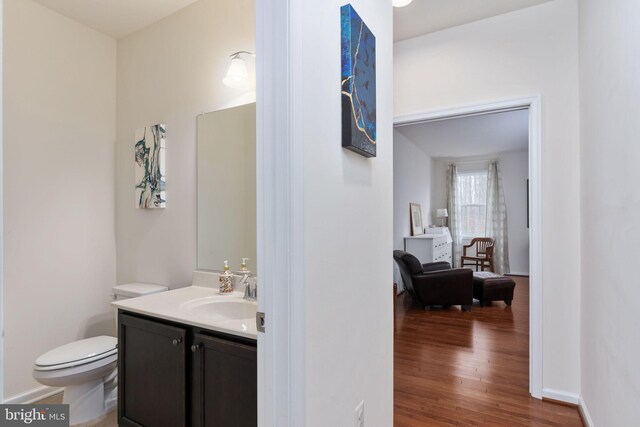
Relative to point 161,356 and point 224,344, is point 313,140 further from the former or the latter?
point 161,356

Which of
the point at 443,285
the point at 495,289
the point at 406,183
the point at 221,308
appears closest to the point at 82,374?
the point at 221,308

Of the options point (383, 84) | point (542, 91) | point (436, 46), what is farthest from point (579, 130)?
point (383, 84)

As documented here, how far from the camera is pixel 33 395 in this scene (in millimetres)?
2303

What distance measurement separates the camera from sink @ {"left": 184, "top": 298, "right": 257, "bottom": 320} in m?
1.90

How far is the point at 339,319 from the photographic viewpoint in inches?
48.5

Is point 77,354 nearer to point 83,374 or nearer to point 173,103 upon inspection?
point 83,374

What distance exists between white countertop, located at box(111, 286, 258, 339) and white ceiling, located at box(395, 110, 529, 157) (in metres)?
3.12

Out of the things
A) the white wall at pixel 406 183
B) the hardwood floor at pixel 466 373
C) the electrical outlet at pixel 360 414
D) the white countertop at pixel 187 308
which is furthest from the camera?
the white wall at pixel 406 183

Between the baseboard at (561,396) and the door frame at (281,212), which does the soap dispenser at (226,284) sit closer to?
the door frame at (281,212)

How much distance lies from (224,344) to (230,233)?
902 mm

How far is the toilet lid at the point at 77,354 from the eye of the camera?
1.86 metres

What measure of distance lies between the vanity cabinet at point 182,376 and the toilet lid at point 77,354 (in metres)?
0.23

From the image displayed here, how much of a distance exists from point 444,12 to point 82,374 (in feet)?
10.4

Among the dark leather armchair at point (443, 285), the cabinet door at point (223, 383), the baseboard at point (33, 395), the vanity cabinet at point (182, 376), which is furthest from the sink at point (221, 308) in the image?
the dark leather armchair at point (443, 285)
